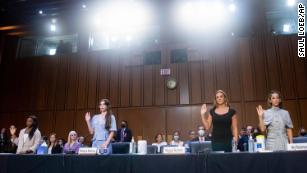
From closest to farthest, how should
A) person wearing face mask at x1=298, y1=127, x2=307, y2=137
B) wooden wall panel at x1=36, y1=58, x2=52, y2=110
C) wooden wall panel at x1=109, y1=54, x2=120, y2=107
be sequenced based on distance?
person wearing face mask at x1=298, y1=127, x2=307, y2=137 → wooden wall panel at x1=109, y1=54, x2=120, y2=107 → wooden wall panel at x1=36, y1=58, x2=52, y2=110

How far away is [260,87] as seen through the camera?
7930 mm

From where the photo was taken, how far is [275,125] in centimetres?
278

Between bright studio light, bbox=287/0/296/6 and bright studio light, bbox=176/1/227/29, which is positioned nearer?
bright studio light, bbox=287/0/296/6

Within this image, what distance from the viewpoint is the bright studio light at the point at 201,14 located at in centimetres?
880

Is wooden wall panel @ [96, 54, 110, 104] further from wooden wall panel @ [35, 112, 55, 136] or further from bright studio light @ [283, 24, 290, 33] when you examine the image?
bright studio light @ [283, 24, 290, 33]

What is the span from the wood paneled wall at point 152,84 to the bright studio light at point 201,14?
697mm

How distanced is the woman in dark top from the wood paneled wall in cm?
534

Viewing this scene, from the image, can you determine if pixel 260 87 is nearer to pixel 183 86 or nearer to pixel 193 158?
pixel 183 86

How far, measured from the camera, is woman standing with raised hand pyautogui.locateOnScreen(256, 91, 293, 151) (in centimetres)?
272

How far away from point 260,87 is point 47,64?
6900 mm

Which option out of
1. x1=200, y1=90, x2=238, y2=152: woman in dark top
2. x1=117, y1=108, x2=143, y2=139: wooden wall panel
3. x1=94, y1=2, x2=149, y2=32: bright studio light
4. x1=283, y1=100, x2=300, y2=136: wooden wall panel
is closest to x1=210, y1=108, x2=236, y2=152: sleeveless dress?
x1=200, y1=90, x2=238, y2=152: woman in dark top

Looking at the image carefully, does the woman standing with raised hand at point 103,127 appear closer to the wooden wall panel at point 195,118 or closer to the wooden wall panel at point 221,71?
the wooden wall panel at point 195,118

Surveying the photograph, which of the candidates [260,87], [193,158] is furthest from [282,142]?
[260,87]

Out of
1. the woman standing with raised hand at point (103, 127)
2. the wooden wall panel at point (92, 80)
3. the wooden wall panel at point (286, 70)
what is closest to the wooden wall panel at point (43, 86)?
the wooden wall panel at point (92, 80)
